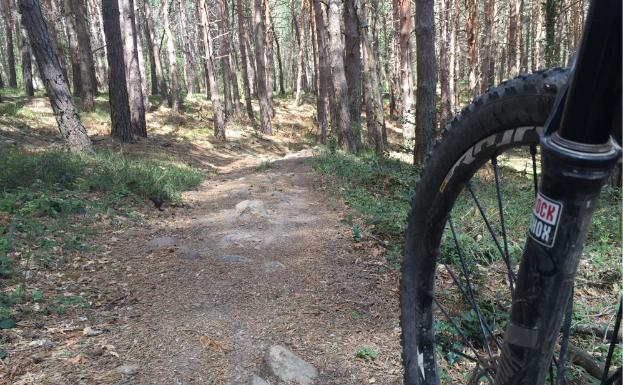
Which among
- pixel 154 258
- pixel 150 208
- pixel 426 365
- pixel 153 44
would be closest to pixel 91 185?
pixel 150 208

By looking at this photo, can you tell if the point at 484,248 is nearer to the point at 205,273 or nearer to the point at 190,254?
the point at 205,273

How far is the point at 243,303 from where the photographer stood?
3.79 metres

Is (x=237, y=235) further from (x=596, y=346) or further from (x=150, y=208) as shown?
(x=596, y=346)

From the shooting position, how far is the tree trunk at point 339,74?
12391 mm

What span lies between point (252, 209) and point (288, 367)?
164 inches

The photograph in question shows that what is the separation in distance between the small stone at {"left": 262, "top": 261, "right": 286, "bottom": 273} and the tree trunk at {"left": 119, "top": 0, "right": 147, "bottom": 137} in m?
10.0

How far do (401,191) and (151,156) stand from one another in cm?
654

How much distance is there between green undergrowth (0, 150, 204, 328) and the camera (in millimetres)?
4277

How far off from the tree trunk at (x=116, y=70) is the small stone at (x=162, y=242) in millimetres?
7558

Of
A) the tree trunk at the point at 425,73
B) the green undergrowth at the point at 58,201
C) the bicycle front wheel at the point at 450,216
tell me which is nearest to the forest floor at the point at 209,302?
the green undergrowth at the point at 58,201

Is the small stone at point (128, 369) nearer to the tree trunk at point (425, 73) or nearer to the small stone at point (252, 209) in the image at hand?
the small stone at point (252, 209)

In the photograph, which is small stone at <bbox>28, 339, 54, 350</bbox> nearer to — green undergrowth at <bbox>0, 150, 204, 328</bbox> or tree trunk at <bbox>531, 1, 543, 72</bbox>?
green undergrowth at <bbox>0, 150, 204, 328</bbox>

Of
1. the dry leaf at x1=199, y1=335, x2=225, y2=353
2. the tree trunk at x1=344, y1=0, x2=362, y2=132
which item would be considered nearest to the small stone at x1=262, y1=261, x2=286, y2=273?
the dry leaf at x1=199, y1=335, x2=225, y2=353

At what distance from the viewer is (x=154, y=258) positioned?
5016mm
